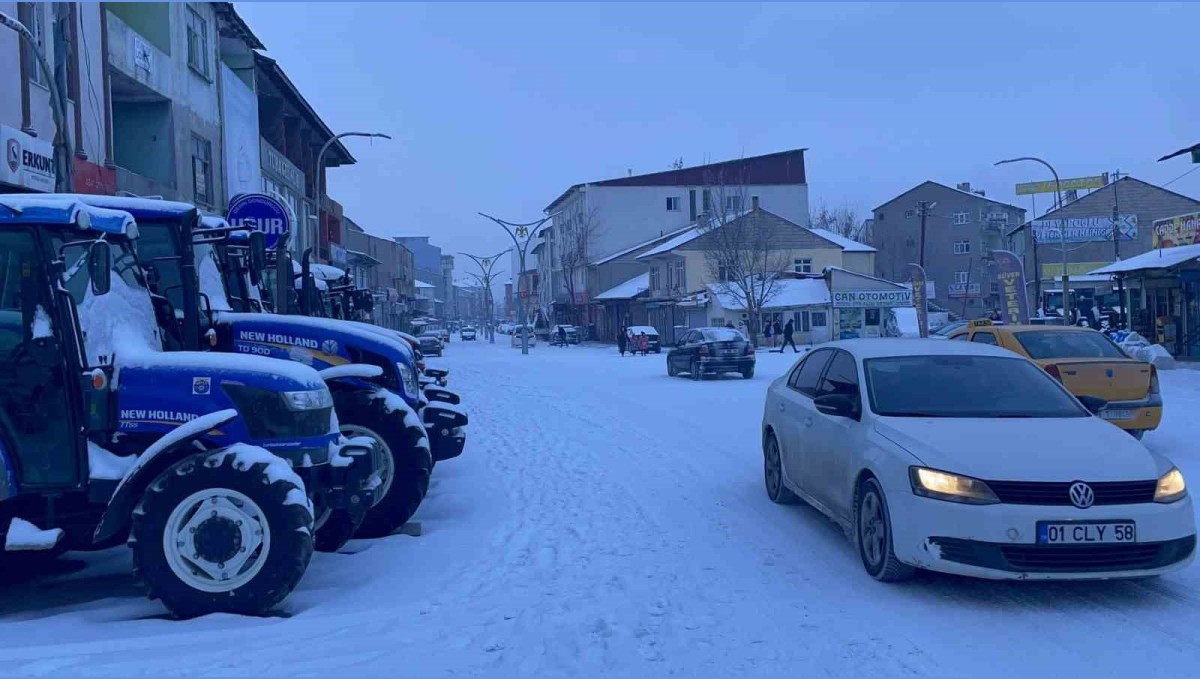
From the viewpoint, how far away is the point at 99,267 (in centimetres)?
565

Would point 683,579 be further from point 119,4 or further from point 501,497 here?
point 119,4

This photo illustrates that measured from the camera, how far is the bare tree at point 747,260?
169 ft

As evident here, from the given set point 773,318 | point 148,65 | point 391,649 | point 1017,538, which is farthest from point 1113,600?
point 773,318

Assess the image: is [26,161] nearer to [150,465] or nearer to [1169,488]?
[150,465]

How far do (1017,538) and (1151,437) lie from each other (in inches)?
365

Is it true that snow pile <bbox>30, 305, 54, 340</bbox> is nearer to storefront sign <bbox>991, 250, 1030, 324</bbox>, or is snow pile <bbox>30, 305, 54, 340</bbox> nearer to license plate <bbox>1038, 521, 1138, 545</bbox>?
license plate <bbox>1038, 521, 1138, 545</bbox>

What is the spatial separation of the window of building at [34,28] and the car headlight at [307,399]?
43.9 feet

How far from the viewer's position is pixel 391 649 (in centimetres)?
540

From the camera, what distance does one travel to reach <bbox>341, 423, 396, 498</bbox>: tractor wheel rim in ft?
27.8

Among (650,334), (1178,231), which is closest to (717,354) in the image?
(1178,231)

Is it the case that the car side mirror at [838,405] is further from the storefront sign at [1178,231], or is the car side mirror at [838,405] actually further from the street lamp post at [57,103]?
the storefront sign at [1178,231]

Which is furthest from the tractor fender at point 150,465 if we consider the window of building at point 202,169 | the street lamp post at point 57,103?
the window of building at point 202,169

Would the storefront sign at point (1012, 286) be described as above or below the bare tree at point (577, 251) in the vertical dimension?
below

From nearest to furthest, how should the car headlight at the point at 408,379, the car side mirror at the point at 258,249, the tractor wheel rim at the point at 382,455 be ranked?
the tractor wheel rim at the point at 382,455 → the car side mirror at the point at 258,249 → the car headlight at the point at 408,379
